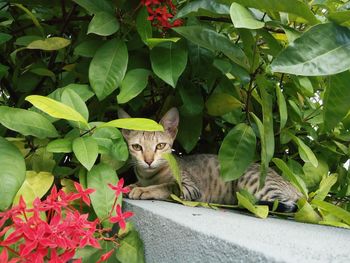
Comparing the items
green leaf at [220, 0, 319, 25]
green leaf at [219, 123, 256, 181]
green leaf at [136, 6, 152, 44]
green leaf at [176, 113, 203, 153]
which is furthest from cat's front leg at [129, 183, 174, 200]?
green leaf at [220, 0, 319, 25]

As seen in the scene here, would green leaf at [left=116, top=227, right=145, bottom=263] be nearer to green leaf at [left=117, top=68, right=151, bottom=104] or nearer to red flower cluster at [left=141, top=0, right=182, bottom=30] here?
green leaf at [left=117, top=68, right=151, bottom=104]

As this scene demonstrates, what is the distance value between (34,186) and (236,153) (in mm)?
583

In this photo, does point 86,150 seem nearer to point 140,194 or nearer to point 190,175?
point 140,194

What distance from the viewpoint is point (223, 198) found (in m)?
1.86

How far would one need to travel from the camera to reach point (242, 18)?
0.93 meters

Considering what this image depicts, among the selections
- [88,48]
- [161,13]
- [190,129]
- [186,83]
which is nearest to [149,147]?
[190,129]

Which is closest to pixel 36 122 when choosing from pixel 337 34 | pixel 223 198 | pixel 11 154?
pixel 11 154

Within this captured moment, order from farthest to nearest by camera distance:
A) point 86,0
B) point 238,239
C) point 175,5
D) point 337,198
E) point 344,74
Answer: point 337,198
point 175,5
point 86,0
point 344,74
point 238,239

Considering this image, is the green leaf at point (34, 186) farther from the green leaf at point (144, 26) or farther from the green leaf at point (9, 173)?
the green leaf at point (144, 26)

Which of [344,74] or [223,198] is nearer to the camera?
[344,74]

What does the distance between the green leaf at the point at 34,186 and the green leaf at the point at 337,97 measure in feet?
2.21

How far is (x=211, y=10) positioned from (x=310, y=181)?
35.1 inches

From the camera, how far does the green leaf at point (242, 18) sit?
2.97 ft

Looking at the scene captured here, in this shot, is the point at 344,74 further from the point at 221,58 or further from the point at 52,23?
the point at 52,23
